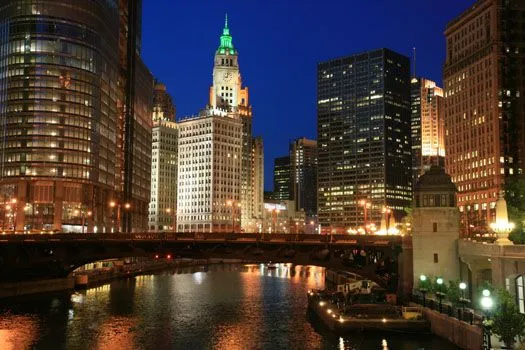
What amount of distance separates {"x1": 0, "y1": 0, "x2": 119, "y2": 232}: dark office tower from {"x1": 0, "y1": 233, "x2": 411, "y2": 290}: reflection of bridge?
206ft

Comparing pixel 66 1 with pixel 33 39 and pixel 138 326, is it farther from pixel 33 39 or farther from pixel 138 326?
pixel 138 326

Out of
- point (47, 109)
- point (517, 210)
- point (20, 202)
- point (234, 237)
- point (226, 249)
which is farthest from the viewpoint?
point (20, 202)

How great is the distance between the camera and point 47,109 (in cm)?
16750

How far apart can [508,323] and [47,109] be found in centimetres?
14103

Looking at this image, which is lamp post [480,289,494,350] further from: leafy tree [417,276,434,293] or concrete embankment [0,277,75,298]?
concrete embankment [0,277,75,298]

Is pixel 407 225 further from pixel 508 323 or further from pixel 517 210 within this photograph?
pixel 508 323

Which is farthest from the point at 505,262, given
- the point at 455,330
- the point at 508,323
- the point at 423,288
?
the point at 423,288

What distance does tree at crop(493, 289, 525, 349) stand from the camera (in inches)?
1999

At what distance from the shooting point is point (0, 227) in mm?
177375

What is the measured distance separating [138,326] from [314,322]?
2178 cm

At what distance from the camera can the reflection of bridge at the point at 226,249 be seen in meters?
90.1

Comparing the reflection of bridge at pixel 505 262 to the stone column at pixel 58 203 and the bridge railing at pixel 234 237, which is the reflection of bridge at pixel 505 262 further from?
the stone column at pixel 58 203

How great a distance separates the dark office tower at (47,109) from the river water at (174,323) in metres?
54.5

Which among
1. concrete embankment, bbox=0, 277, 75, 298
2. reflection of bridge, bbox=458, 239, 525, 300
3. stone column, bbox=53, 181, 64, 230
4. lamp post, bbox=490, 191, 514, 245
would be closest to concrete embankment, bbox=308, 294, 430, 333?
reflection of bridge, bbox=458, 239, 525, 300
